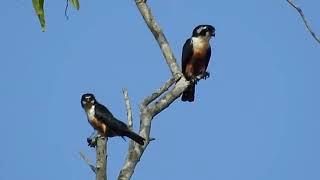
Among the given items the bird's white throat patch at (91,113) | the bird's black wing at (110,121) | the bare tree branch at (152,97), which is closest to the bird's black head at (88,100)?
the bird's white throat patch at (91,113)

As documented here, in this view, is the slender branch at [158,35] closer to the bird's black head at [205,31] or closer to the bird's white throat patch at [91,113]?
the bird's white throat patch at [91,113]

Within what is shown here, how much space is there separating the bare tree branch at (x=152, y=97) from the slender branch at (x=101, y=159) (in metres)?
0.30

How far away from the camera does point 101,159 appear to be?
20.6 ft

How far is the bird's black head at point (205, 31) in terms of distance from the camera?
11844mm

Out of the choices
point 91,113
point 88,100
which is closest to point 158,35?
point 91,113

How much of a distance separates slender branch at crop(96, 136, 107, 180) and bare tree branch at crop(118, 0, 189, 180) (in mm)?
302

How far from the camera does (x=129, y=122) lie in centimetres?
661

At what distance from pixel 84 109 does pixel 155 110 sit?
472 centimetres

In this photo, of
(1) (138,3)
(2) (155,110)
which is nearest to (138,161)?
(2) (155,110)

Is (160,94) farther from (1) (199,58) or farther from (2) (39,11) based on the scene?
(1) (199,58)

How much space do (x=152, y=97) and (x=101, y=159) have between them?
0.71 m

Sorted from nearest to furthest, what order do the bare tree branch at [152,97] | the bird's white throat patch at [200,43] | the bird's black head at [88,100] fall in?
the bare tree branch at [152,97] → the bird's black head at [88,100] → the bird's white throat patch at [200,43]

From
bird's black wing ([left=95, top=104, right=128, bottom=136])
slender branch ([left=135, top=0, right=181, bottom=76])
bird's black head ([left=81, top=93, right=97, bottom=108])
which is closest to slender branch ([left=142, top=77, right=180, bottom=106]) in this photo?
slender branch ([left=135, top=0, right=181, bottom=76])

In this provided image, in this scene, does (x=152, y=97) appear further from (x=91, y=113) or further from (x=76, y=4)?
(x=91, y=113)
